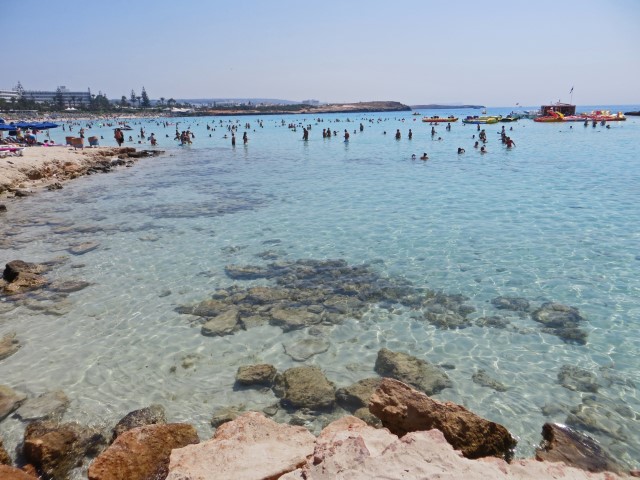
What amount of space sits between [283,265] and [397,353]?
195 inches

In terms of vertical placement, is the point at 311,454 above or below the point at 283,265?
above

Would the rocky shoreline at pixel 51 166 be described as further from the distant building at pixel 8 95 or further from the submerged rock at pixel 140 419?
the distant building at pixel 8 95

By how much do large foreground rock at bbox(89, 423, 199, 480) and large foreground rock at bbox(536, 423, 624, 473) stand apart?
400cm

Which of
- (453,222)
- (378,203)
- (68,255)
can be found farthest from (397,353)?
(378,203)

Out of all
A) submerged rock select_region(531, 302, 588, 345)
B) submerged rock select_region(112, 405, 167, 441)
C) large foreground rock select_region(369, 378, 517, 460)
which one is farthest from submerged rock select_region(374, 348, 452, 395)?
submerged rock select_region(112, 405, 167, 441)

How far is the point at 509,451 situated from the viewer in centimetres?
480

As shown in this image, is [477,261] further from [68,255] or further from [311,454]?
[68,255]

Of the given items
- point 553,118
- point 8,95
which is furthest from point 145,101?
point 553,118

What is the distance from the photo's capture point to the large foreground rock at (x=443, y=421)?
4.37m

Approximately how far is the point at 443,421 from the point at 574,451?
4.96ft

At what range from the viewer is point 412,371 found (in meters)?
6.64

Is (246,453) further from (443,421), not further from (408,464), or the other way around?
(443,421)

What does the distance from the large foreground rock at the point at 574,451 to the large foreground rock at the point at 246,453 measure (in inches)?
102

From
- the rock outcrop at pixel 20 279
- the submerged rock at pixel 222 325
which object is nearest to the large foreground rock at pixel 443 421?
the submerged rock at pixel 222 325
